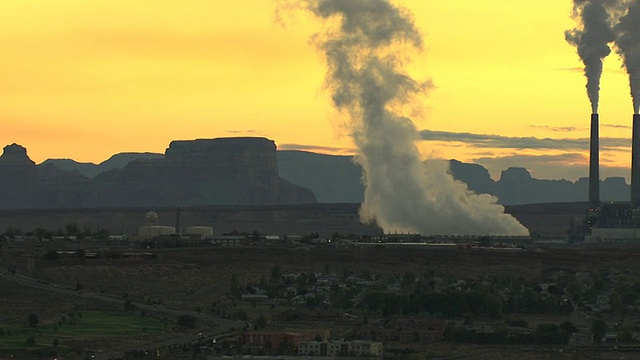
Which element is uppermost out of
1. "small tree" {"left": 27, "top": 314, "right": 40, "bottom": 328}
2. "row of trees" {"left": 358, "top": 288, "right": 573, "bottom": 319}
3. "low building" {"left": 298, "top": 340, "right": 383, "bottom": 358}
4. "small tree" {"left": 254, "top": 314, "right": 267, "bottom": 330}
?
"row of trees" {"left": 358, "top": 288, "right": 573, "bottom": 319}

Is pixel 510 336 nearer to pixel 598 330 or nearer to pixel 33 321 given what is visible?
pixel 598 330

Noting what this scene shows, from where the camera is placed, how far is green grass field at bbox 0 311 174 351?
119 metres

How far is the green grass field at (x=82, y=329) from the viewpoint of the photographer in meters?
119

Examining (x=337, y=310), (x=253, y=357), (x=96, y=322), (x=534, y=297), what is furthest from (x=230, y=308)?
(x=253, y=357)

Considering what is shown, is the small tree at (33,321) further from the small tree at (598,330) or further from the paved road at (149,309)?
the small tree at (598,330)

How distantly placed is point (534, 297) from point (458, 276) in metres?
34.2

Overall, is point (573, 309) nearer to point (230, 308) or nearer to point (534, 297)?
point (534, 297)

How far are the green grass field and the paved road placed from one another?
397 cm

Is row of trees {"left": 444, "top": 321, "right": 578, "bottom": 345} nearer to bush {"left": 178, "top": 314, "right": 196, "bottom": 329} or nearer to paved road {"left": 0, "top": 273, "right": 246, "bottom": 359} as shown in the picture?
paved road {"left": 0, "top": 273, "right": 246, "bottom": 359}

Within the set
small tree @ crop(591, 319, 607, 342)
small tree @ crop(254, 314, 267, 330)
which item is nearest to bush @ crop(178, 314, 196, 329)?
small tree @ crop(254, 314, 267, 330)

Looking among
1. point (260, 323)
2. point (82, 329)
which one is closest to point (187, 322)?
point (260, 323)

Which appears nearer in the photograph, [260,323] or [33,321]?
[33,321]

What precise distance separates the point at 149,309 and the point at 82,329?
1752 cm

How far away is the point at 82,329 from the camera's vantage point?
420ft
